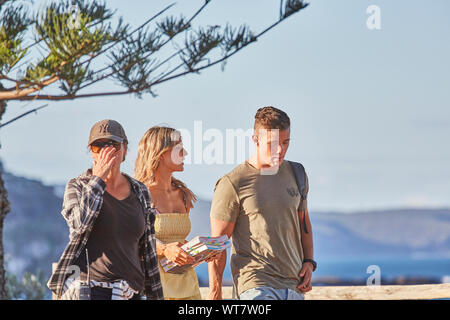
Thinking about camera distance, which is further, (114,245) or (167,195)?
(167,195)

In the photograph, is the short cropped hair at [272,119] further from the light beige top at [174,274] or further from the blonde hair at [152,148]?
the light beige top at [174,274]

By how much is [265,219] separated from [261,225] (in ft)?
0.12

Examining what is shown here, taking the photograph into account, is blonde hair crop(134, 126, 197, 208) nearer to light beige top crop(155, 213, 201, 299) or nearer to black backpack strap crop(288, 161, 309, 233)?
light beige top crop(155, 213, 201, 299)

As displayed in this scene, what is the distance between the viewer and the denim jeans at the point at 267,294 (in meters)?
4.10

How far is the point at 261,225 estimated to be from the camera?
166 inches

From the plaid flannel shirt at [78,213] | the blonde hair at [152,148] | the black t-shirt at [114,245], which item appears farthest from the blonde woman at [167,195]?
the plaid flannel shirt at [78,213]

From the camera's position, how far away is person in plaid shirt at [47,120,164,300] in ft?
12.2

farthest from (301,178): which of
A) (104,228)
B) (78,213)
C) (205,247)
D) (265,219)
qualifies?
(78,213)

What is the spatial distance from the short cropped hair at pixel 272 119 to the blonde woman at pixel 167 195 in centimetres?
88

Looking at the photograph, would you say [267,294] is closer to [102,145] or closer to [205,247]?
[205,247]

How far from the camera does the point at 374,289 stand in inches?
234
